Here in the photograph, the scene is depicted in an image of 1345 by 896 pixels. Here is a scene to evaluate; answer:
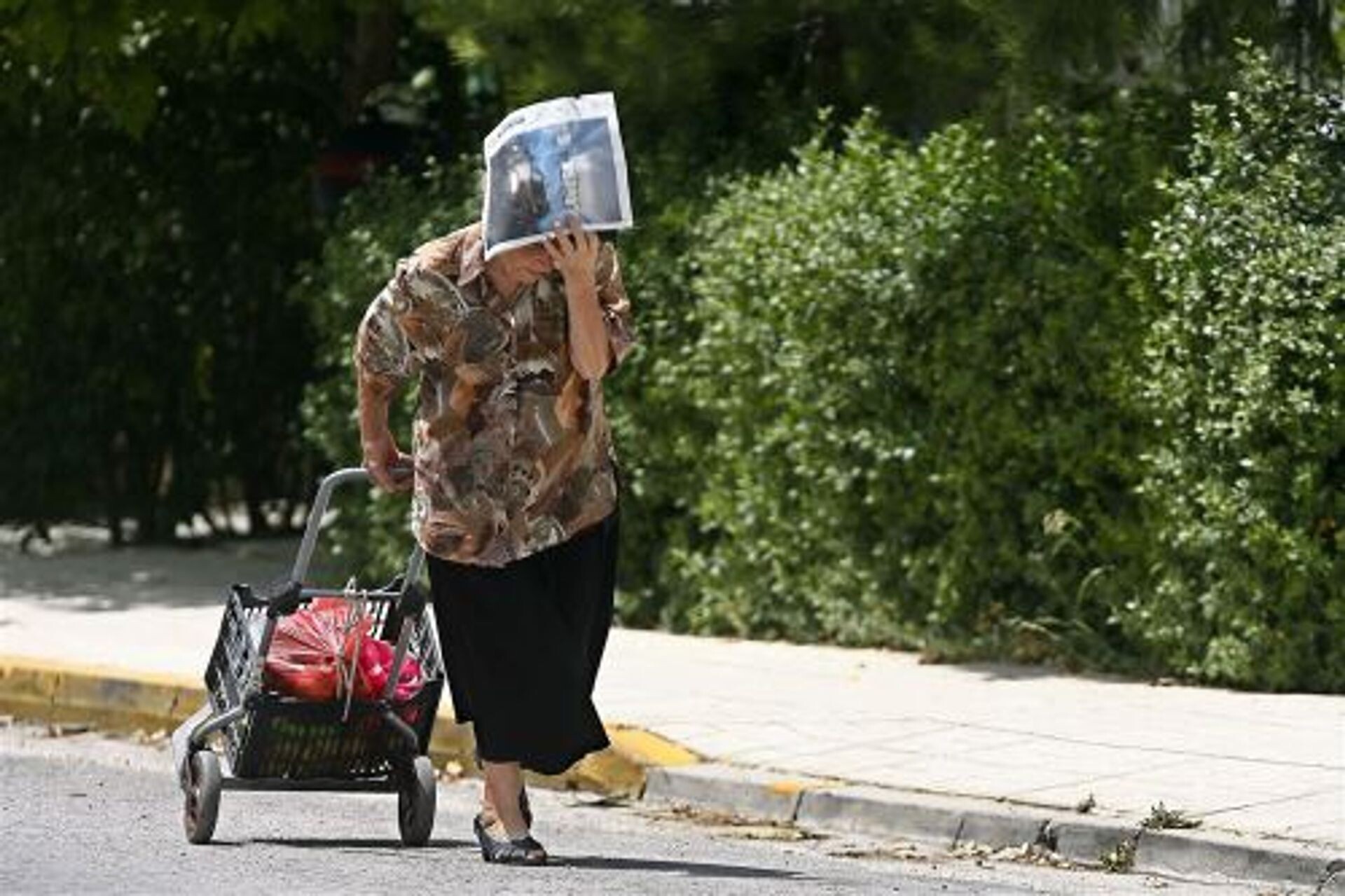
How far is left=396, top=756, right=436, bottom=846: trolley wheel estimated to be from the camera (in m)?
8.71

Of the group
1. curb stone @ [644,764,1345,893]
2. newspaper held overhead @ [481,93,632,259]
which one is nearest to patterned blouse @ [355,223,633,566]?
newspaper held overhead @ [481,93,632,259]

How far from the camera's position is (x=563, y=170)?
7.91 metres

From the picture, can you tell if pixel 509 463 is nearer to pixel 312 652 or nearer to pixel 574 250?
pixel 574 250

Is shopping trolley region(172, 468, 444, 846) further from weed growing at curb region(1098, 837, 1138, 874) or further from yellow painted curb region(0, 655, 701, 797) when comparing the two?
weed growing at curb region(1098, 837, 1138, 874)

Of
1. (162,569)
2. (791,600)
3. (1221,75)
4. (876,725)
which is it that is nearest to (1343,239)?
(1221,75)

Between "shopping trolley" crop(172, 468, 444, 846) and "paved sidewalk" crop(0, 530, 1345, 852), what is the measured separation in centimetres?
154

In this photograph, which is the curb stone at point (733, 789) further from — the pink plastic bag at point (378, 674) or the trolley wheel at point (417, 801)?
the pink plastic bag at point (378, 674)

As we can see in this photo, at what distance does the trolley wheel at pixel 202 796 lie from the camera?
339 inches

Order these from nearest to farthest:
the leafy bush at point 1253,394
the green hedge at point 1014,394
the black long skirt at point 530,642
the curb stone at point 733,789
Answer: the black long skirt at point 530,642
the curb stone at point 733,789
the leafy bush at point 1253,394
the green hedge at point 1014,394

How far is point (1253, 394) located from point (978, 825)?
226cm

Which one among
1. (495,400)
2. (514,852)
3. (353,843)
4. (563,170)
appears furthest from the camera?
(353,843)

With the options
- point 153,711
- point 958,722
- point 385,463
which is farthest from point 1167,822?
point 153,711

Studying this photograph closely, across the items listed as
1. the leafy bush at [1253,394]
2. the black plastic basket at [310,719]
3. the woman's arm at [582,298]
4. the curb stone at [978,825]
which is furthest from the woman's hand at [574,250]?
the leafy bush at [1253,394]

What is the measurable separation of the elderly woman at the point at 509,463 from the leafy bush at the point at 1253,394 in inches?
124
